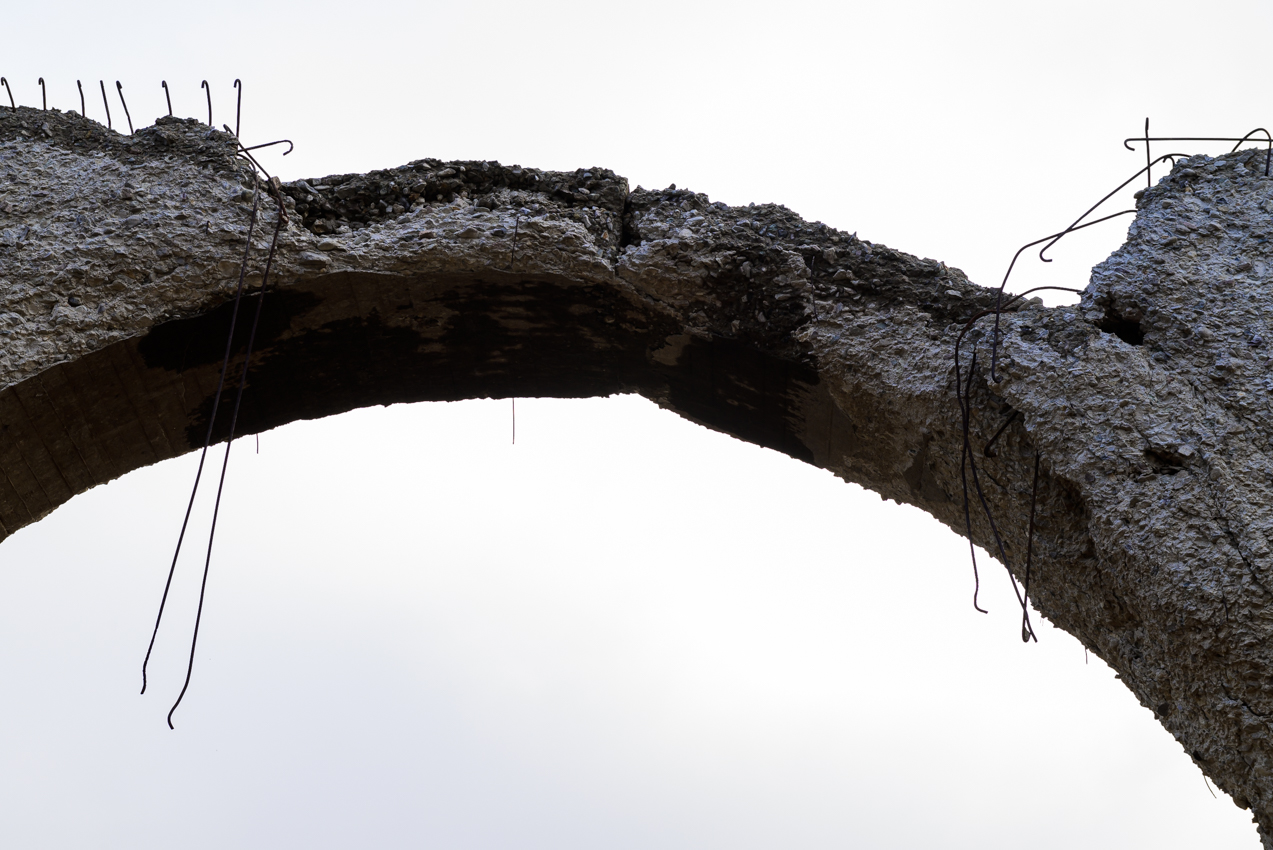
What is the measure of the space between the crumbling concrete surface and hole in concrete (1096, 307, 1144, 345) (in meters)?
0.01

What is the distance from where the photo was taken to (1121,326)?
2836mm

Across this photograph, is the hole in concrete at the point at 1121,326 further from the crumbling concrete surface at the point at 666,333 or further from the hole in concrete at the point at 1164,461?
the hole in concrete at the point at 1164,461

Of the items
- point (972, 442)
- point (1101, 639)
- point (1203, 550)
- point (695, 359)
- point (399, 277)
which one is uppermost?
point (399, 277)

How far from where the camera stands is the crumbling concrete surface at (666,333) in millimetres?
2541

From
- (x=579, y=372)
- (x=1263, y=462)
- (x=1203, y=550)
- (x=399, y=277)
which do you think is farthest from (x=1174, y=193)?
(x=399, y=277)

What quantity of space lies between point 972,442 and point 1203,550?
2.12 feet

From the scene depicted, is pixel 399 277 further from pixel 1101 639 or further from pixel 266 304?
pixel 1101 639

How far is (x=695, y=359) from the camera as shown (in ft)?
10.4

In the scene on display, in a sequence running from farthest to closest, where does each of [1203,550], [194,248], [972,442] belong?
1. [194,248]
2. [972,442]
3. [1203,550]

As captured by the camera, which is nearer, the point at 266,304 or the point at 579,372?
the point at 266,304

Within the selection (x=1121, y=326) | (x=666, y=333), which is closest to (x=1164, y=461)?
(x=1121, y=326)

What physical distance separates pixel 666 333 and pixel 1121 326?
4.14 ft

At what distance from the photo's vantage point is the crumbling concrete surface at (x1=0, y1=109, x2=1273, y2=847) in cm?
254

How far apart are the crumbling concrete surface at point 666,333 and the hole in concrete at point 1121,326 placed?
11mm
